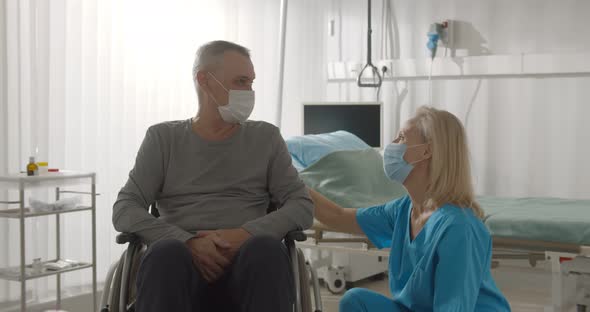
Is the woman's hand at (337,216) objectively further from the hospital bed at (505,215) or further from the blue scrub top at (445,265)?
the hospital bed at (505,215)

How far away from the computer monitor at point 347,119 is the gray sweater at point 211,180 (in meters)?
2.15

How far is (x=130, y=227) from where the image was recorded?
185cm

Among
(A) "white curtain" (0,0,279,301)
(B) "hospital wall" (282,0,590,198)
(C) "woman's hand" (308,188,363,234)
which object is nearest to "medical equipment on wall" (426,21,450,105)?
(B) "hospital wall" (282,0,590,198)

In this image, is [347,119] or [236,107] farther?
[347,119]

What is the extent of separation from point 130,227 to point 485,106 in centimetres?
300

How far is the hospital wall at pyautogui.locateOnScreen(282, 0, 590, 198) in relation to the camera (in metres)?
4.03

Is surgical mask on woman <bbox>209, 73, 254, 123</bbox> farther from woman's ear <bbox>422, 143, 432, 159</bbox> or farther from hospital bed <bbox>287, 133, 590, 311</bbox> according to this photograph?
hospital bed <bbox>287, 133, 590, 311</bbox>

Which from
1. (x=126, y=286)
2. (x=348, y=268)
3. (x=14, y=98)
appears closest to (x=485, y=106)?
(x=348, y=268)

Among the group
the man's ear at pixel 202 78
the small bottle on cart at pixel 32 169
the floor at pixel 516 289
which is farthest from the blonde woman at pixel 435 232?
Answer: the floor at pixel 516 289

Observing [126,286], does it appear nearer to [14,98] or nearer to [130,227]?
[130,227]

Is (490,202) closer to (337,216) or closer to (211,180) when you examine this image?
(337,216)

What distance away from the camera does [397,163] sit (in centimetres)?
178

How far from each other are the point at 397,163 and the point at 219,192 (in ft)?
1.82

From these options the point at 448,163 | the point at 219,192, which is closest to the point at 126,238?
the point at 219,192
